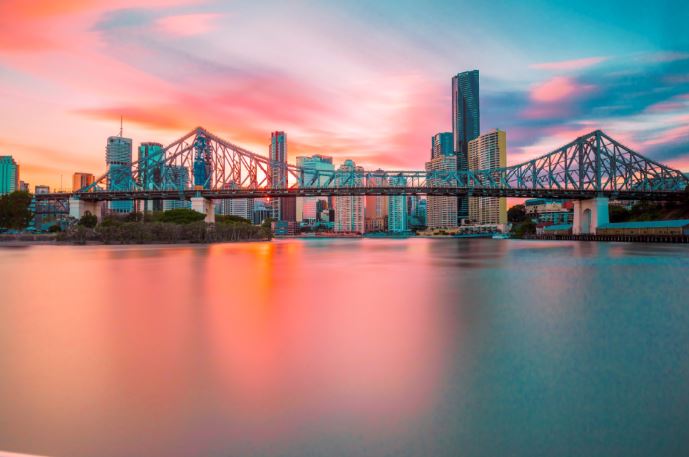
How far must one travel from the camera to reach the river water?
4656 millimetres

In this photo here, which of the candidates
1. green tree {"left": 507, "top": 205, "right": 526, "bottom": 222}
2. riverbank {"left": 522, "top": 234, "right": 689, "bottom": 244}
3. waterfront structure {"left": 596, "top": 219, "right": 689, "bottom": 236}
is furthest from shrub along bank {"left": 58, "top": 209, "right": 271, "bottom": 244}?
green tree {"left": 507, "top": 205, "right": 526, "bottom": 222}

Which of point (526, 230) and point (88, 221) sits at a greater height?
point (88, 221)

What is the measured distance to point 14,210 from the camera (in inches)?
3051

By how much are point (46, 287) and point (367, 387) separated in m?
18.6

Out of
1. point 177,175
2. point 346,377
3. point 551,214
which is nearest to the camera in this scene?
point 346,377

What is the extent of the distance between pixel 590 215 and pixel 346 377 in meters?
98.1

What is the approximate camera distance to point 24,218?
80938 mm

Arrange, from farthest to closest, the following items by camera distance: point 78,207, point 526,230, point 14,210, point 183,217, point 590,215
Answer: point 526,230
point 78,207
point 590,215
point 183,217
point 14,210

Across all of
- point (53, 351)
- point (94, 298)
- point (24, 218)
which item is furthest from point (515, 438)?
point (24, 218)

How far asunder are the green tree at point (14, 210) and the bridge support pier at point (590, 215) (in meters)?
106

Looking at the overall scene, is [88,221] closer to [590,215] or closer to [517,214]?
[590,215]

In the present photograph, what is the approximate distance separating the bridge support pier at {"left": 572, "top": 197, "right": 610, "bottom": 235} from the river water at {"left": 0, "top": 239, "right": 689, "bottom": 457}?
81434mm

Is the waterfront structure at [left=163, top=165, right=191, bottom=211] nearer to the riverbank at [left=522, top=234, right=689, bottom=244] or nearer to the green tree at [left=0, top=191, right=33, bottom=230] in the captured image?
the green tree at [left=0, top=191, right=33, bottom=230]

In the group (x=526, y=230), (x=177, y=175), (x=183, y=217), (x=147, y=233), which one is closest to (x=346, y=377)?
(x=147, y=233)
